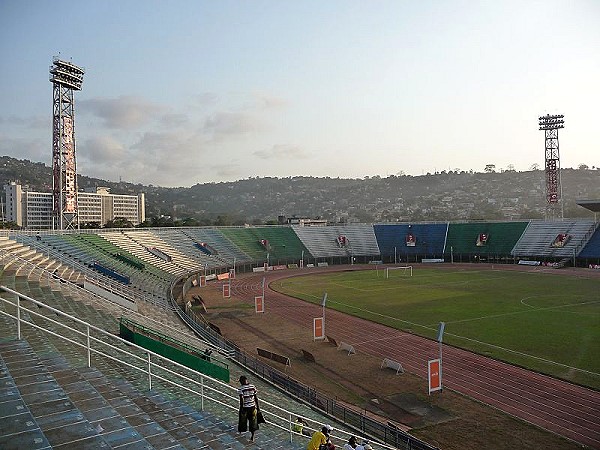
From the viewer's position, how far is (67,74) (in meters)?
57.3

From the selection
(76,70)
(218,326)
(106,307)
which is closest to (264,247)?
(76,70)

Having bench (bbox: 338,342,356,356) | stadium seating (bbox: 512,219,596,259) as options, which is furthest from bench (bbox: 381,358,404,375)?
stadium seating (bbox: 512,219,596,259)

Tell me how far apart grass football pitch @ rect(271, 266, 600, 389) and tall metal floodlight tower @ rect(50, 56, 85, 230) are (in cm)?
2777

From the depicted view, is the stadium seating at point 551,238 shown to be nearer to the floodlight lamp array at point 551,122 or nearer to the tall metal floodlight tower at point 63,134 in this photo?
the floodlight lamp array at point 551,122

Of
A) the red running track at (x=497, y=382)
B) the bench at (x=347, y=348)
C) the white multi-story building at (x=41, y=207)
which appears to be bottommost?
the red running track at (x=497, y=382)

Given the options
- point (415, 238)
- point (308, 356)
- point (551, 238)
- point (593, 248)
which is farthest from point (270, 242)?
point (308, 356)

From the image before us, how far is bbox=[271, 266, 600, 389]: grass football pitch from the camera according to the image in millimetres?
27344

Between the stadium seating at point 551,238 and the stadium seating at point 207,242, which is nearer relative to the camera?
the stadium seating at point 207,242

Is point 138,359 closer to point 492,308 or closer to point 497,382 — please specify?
point 497,382

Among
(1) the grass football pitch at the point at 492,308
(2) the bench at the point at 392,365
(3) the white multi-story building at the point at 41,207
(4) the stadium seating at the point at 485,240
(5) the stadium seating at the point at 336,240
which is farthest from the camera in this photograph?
(3) the white multi-story building at the point at 41,207

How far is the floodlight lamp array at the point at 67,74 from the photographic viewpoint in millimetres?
56500

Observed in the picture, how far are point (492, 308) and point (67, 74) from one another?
52.4 m

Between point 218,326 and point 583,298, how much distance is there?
32.3 meters

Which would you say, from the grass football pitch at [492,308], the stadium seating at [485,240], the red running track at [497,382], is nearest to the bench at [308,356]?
the red running track at [497,382]
